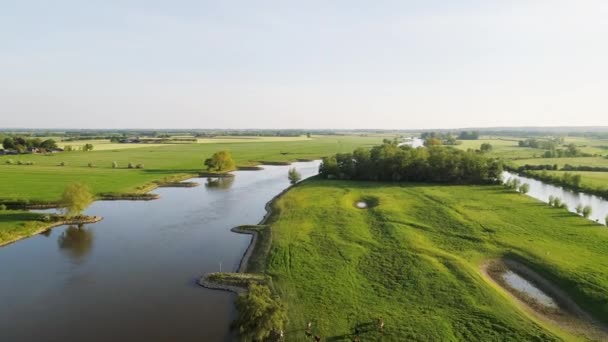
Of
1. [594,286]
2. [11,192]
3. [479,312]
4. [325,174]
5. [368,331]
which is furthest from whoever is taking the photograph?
[325,174]

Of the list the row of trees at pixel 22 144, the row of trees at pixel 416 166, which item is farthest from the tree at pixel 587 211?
the row of trees at pixel 22 144

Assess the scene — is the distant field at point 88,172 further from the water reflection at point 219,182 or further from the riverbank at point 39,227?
the riverbank at point 39,227

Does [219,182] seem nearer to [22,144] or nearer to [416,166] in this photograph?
[416,166]

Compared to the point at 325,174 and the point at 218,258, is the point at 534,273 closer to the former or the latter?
the point at 218,258

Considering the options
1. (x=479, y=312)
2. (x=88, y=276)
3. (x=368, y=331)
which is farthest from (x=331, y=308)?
(x=88, y=276)

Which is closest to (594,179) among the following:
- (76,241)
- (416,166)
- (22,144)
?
(416,166)
